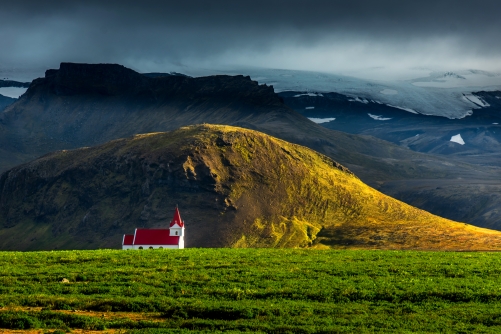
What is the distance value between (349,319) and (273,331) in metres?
4.74

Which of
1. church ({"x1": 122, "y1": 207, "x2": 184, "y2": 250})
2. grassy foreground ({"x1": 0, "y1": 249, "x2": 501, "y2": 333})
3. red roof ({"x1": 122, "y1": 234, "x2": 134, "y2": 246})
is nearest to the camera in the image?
grassy foreground ({"x1": 0, "y1": 249, "x2": 501, "y2": 333})

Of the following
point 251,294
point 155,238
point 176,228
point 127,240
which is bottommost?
point 127,240

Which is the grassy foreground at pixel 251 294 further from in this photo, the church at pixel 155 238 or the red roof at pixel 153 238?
the red roof at pixel 153 238

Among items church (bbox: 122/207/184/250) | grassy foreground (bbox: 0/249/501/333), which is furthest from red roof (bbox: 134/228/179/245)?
grassy foreground (bbox: 0/249/501/333)

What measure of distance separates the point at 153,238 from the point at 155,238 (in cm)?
30

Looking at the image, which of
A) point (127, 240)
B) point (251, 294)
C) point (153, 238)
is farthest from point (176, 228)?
point (251, 294)

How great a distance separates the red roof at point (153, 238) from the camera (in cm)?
11712

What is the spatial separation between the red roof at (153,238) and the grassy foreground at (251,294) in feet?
185

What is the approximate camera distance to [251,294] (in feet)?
151

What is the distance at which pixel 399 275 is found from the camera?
52.5 m

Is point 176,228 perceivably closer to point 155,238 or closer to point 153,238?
point 155,238

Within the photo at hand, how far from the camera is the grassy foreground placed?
39781 millimetres

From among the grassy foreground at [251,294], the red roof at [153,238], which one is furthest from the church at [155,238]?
the grassy foreground at [251,294]

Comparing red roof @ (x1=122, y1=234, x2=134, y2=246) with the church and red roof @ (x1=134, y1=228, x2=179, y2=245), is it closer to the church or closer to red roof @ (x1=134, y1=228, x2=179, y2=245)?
the church
